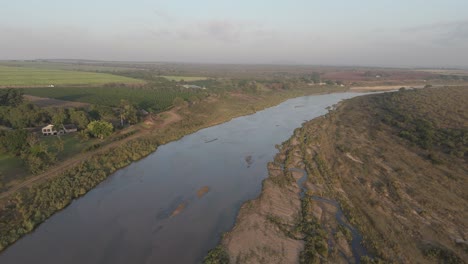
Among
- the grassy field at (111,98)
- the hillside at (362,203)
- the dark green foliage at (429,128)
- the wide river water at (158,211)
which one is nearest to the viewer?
the hillside at (362,203)

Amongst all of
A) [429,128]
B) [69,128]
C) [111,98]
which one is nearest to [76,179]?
[69,128]

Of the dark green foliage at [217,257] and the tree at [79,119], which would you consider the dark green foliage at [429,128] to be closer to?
the dark green foliage at [217,257]

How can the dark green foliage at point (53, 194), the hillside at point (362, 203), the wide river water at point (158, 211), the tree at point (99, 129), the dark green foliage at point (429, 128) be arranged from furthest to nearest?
the tree at point (99, 129) → the dark green foliage at point (429, 128) → the dark green foliage at point (53, 194) → the wide river water at point (158, 211) → the hillside at point (362, 203)

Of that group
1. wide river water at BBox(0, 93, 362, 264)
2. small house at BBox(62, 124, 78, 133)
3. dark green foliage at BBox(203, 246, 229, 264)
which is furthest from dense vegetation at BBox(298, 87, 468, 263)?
small house at BBox(62, 124, 78, 133)

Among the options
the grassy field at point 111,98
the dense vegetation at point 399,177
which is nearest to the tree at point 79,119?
the grassy field at point 111,98

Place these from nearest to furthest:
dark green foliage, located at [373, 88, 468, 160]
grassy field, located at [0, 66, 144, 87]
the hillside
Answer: the hillside
dark green foliage, located at [373, 88, 468, 160]
grassy field, located at [0, 66, 144, 87]

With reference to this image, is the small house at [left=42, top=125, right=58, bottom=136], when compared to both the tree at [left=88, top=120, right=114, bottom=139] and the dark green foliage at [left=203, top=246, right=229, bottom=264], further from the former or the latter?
the dark green foliage at [left=203, top=246, right=229, bottom=264]

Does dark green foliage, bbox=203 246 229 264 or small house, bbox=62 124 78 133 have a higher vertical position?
small house, bbox=62 124 78 133
